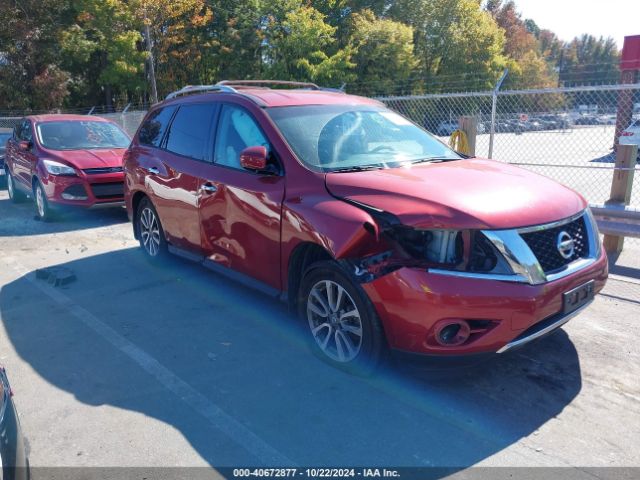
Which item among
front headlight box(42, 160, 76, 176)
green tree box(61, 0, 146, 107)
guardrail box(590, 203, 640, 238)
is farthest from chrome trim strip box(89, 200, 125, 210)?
green tree box(61, 0, 146, 107)

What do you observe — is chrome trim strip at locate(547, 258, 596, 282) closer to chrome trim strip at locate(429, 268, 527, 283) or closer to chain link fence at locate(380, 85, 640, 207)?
chrome trim strip at locate(429, 268, 527, 283)

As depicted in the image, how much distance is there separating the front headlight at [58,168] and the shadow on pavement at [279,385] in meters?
3.91

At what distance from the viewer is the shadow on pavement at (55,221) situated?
860cm

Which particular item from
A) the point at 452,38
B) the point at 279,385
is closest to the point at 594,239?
the point at 279,385

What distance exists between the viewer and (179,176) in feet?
17.7

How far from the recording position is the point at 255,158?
4.15m

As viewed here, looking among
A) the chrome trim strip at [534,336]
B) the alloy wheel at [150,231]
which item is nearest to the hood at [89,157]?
the alloy wheel at [150,231]

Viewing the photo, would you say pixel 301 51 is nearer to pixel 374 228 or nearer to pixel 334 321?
pixel 334 321

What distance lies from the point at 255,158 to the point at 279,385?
1626mm

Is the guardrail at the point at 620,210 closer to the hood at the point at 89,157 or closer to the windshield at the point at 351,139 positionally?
the windshield at the point at 351,139

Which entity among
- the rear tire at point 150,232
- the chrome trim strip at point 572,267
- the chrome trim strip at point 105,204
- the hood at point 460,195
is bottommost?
the chrome trim strip at point 105,204

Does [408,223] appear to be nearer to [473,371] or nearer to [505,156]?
[473,371]

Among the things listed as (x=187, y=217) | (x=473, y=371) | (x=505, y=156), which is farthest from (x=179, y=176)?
(x=505, y=156)

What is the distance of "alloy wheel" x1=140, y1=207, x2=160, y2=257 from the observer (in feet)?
20.5
